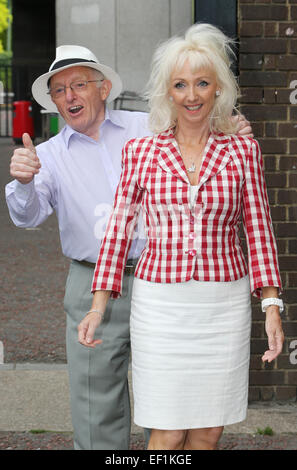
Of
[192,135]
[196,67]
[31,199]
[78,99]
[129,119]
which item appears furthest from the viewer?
[129,119]

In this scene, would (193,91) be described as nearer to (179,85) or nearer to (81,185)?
(179,85)

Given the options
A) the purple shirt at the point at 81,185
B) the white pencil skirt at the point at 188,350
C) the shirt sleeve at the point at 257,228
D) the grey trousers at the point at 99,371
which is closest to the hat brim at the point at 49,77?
the purple shirt at the point at 81,185

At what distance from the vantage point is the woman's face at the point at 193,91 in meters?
3.39

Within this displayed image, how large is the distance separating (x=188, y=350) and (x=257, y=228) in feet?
1.63

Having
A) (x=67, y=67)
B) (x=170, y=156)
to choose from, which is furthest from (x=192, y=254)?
(x=67, y=67)

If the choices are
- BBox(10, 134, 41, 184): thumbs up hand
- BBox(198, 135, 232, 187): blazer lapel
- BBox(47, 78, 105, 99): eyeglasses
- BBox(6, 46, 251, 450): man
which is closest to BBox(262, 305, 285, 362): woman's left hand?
BBox(198, 135, 232, 187): blazer lapel

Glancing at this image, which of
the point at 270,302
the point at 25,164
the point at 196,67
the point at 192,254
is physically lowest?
the point at 270,302

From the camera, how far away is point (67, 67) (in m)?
3.92

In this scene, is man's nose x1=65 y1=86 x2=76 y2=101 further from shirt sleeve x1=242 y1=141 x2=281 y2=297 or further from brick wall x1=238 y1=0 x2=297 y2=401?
brick wall x1=238 y1=0 x2=297 y2=401

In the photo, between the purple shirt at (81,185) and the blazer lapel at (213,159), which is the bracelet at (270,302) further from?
the purple shirt at (81,185)

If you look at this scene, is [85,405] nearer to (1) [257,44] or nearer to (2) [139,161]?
(2) [139,161]

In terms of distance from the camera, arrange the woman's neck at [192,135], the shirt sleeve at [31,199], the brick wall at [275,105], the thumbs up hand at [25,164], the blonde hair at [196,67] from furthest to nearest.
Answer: the brick wall at [275,105] → the shirt sleeve at [31,199] → the thumbs up hand at [25,164] → the woman's neck at [192,135] → the blonde hair at [196,67]

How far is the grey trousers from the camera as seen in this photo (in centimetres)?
406

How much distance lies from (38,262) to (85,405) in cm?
733
